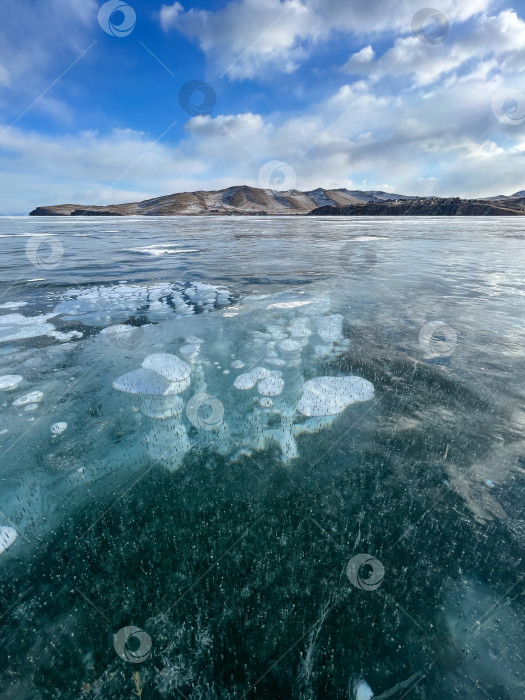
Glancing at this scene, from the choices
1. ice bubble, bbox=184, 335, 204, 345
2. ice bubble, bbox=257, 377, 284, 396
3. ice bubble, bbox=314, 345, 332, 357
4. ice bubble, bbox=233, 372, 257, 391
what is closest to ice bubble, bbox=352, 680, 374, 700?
ice bubble, bbox=257, 377, 284, 396

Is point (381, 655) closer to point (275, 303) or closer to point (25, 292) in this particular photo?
point (275, 303)

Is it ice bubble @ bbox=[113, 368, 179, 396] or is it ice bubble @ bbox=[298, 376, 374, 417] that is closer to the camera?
ice bubble @ bbox=[298, 376, 374, 417]

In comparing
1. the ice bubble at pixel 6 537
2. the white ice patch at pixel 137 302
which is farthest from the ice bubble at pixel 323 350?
the ice bubble at pixel 6 537

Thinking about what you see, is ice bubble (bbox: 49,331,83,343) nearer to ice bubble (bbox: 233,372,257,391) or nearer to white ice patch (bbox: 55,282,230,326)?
white ice patch (bbox: 55,282,230,326)

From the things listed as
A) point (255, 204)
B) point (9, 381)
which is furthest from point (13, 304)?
point (255, 204)

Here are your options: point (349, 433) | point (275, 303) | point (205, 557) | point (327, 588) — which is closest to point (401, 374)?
point (349, 433)

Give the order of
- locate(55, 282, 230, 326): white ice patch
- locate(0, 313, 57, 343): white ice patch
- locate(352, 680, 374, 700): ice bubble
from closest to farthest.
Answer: locate(352, 680, 374, 700): ice bubble, locate(0, 313, 57, 343): white ice patch, locate(55, 282, 230, 326): white ice patch

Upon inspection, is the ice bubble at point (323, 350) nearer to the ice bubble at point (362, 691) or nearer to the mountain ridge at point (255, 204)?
the ice bubble at point (362, 691)
